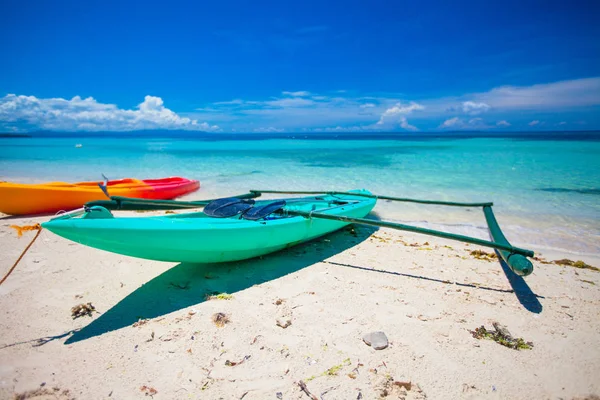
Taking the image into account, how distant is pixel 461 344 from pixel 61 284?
14.9ft

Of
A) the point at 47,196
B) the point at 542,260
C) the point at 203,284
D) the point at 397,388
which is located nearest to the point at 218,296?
the point at 203,284

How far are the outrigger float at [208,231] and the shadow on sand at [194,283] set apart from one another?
217mm

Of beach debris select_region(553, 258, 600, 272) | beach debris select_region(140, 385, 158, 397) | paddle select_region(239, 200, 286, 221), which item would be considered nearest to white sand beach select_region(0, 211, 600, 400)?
beach debris select_region(140, 385, 158, 397)

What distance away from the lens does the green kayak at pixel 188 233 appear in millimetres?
2770

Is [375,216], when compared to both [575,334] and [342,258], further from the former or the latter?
[575,334]

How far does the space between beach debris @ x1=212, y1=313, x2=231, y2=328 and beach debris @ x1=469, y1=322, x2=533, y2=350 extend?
2439 millimetres

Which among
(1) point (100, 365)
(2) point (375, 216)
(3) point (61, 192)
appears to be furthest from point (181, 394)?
(3) point (61, 192)

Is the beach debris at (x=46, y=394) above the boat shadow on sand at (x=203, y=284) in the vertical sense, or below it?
below

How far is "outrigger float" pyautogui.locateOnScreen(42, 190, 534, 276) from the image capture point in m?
2.83

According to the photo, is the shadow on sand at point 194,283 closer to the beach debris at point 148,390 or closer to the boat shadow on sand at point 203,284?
the boat shadow on sand at point 203,284

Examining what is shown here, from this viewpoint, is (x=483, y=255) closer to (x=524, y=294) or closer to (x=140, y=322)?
(x=524, y=294)

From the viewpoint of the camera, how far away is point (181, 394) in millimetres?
2186

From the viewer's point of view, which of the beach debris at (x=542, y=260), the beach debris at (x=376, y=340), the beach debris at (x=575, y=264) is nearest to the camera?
the beach debris at (x=376, y=340)

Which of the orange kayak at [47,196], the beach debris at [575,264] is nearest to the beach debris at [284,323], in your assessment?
the beach debris at [575,264]
